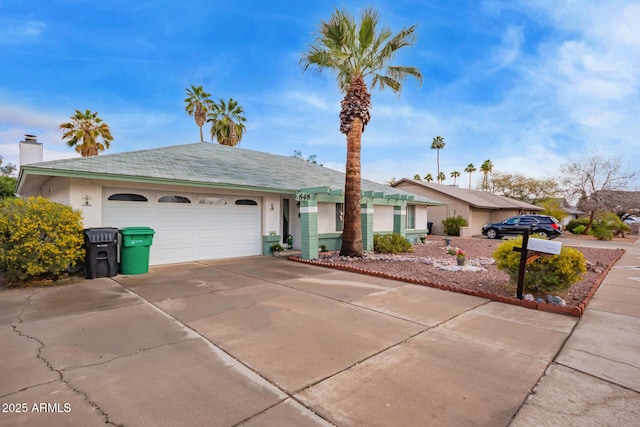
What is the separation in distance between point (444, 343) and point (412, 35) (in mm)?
10307

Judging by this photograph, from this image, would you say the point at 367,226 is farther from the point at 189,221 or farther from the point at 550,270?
the point at 550,270

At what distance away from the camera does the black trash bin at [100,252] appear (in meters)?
7.51

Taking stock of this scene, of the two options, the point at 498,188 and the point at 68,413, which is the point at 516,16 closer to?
the point at 68,413

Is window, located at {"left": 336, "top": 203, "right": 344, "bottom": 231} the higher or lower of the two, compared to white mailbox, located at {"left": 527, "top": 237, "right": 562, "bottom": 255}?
higher

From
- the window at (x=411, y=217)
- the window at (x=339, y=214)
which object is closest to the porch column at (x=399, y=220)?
the window at (x=411, y=217)

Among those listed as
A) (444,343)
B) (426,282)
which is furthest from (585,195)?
(444,343)

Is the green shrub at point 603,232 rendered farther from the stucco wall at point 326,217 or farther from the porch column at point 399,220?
the stucco wall at point 326,217

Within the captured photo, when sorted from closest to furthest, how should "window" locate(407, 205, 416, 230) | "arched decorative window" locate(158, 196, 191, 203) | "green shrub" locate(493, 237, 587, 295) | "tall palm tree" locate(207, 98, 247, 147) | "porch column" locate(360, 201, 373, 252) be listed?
"green shrub" locate(493, 237, 587, 295)
"arched decorative window" locate(158, 196, 191, 203)
"porch column" locate(360, 201, 373, 252)
"window" locate(407, 205, 416, 230)
"tall palm tree" locate(207, 98, 247, 147)

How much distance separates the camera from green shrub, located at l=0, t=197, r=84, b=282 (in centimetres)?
648

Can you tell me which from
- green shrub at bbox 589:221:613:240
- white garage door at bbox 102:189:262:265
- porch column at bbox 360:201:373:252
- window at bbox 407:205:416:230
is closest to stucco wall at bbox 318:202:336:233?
porch column at bbox 360:201:373:252

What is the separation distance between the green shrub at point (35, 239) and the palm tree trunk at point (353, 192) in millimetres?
7834

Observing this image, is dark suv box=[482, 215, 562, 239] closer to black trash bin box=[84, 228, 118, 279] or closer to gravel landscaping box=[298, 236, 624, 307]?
gravel landscaping box=[298, 236, 624, 307]

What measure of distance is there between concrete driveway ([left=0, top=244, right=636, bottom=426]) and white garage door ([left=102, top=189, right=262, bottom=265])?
2.99 meters

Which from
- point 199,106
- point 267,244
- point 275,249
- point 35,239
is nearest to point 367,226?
point 275,249
